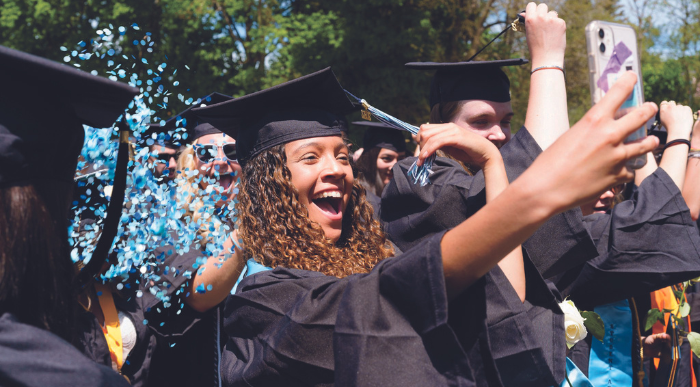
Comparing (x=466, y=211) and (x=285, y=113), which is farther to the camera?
(x=285, y=113)

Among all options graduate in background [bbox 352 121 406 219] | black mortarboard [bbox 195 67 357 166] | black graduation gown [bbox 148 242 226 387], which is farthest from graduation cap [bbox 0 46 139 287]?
graduate in background [bbox 352 121 406 219]

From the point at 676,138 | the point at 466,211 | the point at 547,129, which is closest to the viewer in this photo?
the point at 547,129

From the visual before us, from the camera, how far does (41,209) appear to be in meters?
1.37

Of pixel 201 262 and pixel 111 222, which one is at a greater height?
pixel 111 222

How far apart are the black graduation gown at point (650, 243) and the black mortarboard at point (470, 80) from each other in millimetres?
773

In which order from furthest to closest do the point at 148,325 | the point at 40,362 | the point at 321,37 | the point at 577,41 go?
the point at 577,41 < the point at 321,37 < the point at 148,325 < the point at 40,362

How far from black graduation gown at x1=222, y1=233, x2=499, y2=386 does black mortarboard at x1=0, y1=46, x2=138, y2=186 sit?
720 millimetres

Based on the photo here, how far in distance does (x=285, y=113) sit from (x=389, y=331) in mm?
1184

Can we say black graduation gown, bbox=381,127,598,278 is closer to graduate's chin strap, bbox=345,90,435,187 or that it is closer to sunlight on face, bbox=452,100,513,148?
graduate's chin strap, bbox=345,90,435,187

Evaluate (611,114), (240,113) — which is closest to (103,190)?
(240,113)

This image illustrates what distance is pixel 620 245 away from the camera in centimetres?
281

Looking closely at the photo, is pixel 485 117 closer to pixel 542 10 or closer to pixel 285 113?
pixel 542 10

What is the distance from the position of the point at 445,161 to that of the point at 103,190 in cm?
122

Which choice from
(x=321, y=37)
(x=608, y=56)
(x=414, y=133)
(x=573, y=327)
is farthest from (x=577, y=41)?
(x=608, y=56)
